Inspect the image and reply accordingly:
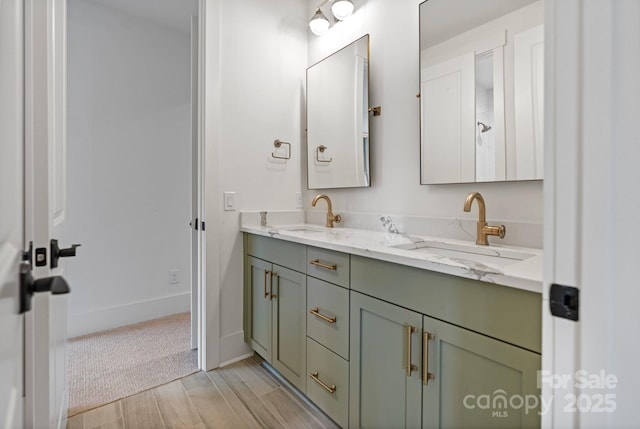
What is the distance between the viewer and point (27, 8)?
2.79ft

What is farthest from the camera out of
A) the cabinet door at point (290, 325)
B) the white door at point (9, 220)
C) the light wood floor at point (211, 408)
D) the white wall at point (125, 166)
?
the white wall at point (125, 166)

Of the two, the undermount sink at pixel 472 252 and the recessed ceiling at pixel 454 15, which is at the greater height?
the recessed ceiling at pixel 454 15

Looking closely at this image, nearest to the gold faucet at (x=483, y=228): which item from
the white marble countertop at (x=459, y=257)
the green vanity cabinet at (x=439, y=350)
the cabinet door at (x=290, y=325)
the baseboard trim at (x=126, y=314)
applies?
the white marble countertop at (x=459, y=257)

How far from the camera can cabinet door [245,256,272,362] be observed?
1.85 m

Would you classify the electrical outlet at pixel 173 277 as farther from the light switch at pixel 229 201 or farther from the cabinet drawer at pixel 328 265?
the cabinet drawer at pixel 328 265

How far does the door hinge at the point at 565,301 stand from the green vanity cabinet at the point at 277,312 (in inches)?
44.4

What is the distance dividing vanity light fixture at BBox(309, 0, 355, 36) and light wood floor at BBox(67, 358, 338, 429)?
2274 millimetres

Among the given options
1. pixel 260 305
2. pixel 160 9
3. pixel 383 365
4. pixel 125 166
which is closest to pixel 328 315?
pixel 383 365

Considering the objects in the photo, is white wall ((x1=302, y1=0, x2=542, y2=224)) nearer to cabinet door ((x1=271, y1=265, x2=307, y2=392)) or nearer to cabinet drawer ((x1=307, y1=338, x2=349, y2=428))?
cabinet door ((x1=271, y1=265, x2=307, y2=392))

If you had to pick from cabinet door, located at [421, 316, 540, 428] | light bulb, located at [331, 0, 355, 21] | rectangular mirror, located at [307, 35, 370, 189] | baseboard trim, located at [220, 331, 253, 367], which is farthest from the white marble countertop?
light bulb, located at [331, 0, 355, 21]

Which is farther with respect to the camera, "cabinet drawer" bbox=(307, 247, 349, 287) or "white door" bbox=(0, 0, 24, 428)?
"cabinet drawer" bbox=(307, 247, 349, 287)

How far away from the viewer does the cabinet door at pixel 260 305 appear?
185 cm

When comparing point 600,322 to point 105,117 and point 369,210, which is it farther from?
point 105,117

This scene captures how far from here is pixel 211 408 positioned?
157 cm
